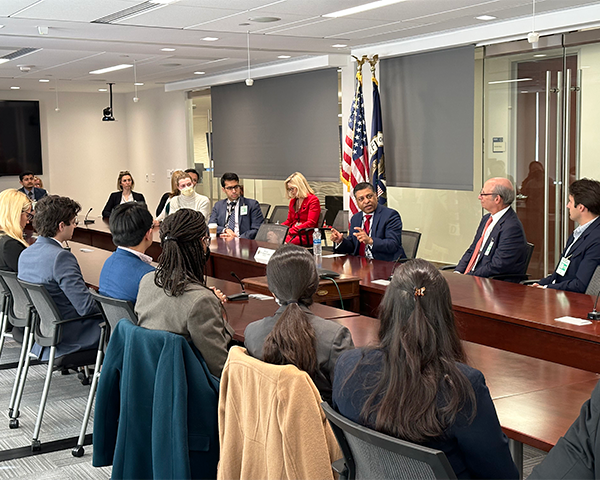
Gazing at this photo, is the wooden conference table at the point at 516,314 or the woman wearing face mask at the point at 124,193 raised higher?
the woman wearing face mask at the point at 124,193

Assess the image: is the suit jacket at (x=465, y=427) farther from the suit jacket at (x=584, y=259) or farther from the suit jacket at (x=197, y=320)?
the suit jacket at (x=584, y=259)

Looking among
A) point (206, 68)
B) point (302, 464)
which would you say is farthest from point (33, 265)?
point (206, 68)

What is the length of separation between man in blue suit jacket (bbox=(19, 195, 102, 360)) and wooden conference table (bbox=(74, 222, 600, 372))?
1.74 m

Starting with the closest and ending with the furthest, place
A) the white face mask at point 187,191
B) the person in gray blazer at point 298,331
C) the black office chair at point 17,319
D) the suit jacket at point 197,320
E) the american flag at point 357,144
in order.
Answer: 1. the person in gray blazer at point 298,331
2. the suit jacket at point 197,320
3. the black office chair at point 17,319
4. the white face mask at point 187,191
5. the american flag at point 357,144

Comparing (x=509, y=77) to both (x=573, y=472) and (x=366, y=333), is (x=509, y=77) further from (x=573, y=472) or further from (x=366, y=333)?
(x=573, y=472)

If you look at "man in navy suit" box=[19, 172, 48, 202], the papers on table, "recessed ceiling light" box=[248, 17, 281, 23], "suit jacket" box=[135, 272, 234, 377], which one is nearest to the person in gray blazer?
"suit jacket" box=[135, 272, 234, 377]

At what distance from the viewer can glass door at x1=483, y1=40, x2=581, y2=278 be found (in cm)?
682

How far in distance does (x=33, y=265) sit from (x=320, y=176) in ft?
18.8

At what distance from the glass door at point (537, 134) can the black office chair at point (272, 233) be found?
2332 millimetres

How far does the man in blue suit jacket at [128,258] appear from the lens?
361 cm

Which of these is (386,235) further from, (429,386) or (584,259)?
(429,386)

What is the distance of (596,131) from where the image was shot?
661 cm

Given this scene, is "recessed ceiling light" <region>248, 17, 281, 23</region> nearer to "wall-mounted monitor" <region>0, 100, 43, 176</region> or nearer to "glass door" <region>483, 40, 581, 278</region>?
"glass door" <region>483, 40, 581, 278</region>

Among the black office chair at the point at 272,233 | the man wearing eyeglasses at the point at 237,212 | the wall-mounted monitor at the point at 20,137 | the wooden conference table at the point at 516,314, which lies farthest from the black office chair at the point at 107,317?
the wall-mounted monitor at the point at 20,137
